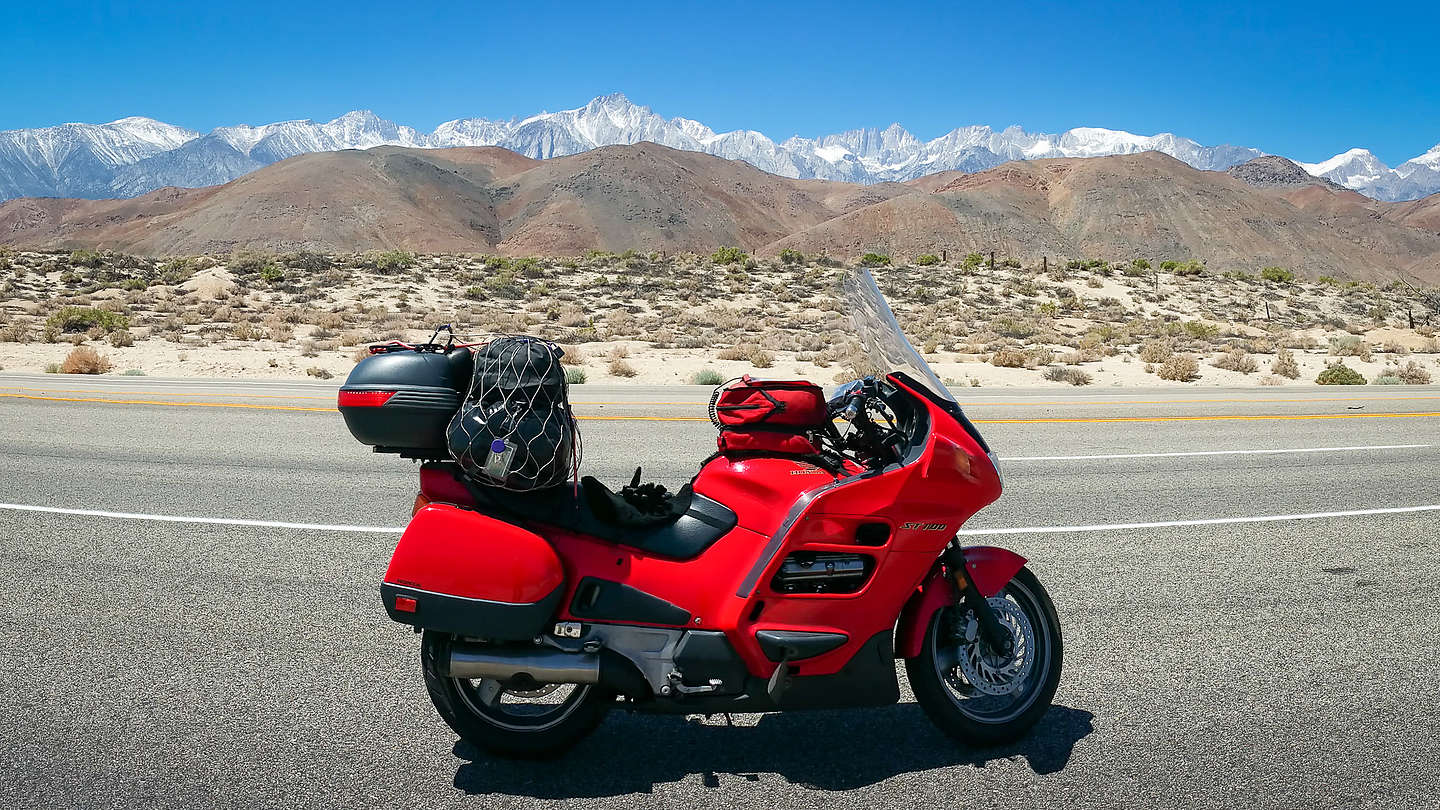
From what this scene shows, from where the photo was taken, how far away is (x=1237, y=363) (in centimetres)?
2267

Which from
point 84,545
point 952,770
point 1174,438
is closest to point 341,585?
point 84,545

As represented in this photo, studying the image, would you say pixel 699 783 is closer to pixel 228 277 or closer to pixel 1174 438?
pixel 1174 438

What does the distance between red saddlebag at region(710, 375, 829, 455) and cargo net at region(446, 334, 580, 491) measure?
1.97 feet

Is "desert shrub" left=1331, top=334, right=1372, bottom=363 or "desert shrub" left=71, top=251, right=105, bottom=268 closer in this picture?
"desert shrub" left=1331, top=334, right=1372, bottom=363

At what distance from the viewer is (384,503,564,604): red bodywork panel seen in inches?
139

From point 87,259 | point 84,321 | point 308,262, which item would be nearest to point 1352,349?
point 84,321

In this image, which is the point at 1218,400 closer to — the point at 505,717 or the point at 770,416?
the point at 770,416

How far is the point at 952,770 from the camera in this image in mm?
3795

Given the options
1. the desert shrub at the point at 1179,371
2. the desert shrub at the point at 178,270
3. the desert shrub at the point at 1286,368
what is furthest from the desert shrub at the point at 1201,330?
the desert shrub at the point at 178,270

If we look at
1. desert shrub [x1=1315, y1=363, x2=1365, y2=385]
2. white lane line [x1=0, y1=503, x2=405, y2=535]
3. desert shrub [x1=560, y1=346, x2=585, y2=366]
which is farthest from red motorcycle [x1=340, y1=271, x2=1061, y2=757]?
desert shrub [x1=1315, y1=363, x2=1365, y2=385]

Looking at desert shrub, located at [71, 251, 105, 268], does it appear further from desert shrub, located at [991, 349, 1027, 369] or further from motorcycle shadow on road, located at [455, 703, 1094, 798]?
motorcycle shadow on road, located at [455, 703, 1094, 798]

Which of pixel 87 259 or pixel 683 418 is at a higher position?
pixel 87 259

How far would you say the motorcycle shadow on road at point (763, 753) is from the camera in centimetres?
371

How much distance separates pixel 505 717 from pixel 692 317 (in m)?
26.0
